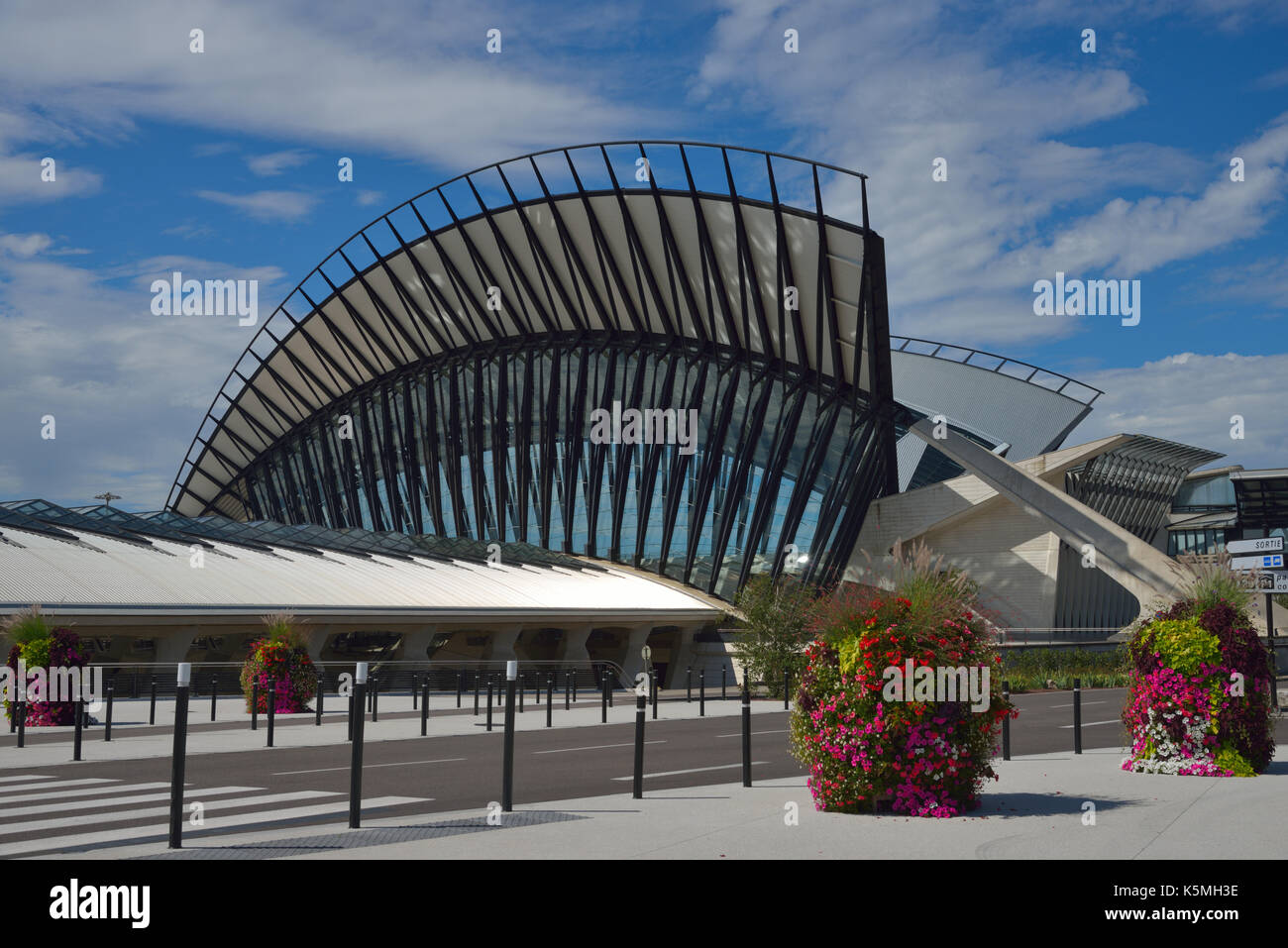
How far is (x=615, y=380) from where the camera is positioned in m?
53.4

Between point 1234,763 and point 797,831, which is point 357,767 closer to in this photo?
point 797,831

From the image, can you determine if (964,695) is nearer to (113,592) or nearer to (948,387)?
(113,592)

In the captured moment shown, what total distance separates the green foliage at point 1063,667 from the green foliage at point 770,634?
8.35 meters

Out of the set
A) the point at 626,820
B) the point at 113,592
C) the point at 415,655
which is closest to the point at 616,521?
the point at 415,655

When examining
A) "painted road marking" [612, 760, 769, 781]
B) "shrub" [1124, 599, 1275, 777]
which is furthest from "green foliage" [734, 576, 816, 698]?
"shrub" [1124, 599, 1275, 777]

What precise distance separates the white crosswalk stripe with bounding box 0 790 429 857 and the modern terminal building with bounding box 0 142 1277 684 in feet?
62.1

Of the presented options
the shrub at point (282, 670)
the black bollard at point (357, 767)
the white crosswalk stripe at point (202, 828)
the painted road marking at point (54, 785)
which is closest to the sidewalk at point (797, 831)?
the black bollard at point (357, 767)

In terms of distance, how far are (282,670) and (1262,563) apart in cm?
1989

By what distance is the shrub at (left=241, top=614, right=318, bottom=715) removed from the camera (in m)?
26.1

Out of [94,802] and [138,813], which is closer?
[138,813]

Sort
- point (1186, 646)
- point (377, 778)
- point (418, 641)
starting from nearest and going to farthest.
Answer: point (1186, 646)
point (377, 778)
point (418, 641)

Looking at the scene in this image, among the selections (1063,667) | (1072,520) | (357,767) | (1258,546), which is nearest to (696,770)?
(357,767)

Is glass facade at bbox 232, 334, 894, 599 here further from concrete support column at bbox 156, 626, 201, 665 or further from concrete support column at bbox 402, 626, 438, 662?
concrete support column at bbox 156, 626, 201, 665
